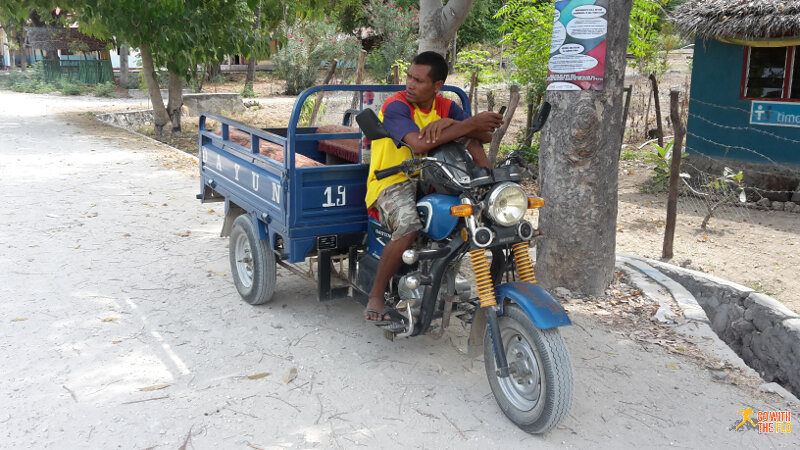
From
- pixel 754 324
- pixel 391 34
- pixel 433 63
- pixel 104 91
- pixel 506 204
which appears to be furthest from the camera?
pixel 391 34

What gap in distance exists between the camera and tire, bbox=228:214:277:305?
4.76 meters

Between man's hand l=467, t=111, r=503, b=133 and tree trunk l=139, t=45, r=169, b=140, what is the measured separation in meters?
12.1

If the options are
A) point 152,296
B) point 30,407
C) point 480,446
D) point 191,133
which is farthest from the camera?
point 191,133

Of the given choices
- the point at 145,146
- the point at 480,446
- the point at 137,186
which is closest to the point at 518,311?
the point at 480,446

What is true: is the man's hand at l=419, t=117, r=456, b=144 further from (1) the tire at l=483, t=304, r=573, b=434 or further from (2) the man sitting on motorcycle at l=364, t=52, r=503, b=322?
(1) the tire at l=483, t=304, r=573, b=434

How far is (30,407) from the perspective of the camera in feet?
11.4

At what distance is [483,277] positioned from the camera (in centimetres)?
335

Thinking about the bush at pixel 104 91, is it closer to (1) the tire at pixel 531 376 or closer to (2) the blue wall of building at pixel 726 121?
(2) the blue wall of building at pixel 726 121

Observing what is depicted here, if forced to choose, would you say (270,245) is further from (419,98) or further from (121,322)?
(419,98)

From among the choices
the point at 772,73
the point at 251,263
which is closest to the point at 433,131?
the point at 251,263

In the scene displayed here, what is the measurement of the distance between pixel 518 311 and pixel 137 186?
7257mm

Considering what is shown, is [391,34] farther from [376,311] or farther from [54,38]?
[376,311]

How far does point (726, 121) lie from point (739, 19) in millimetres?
1718

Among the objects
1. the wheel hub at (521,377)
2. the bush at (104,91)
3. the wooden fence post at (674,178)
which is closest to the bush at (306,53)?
the bush at (104,91)
